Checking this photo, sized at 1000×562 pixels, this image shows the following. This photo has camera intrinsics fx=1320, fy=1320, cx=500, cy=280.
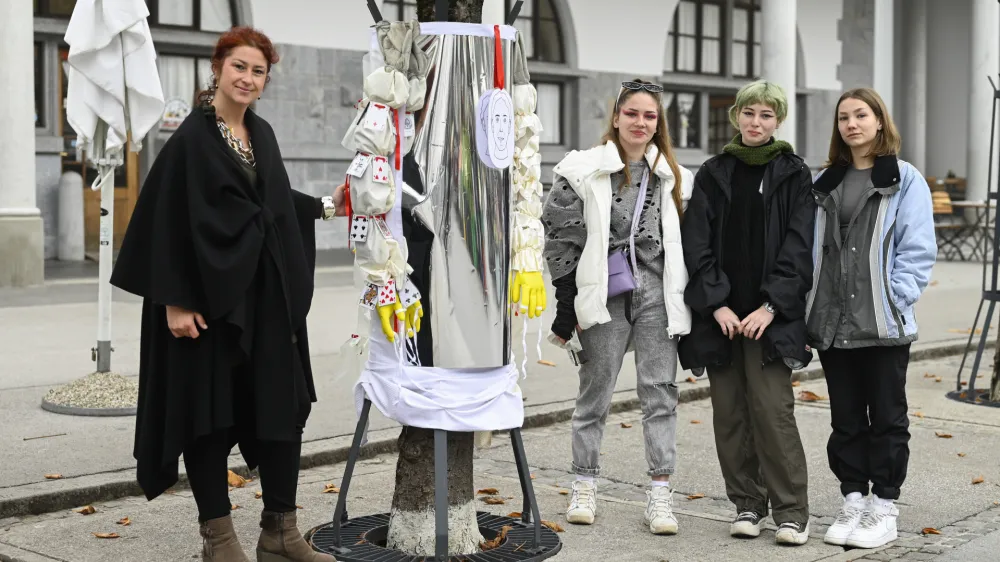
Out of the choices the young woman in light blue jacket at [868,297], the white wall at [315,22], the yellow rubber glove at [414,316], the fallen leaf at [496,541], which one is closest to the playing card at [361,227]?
the yellow rubber glove at [414,316]

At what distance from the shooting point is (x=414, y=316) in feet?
15.3

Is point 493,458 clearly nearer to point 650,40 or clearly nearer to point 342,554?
point 342,554

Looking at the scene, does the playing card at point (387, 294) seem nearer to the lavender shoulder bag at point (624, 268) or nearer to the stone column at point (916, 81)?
the lavender shoulder bag at point (624, 268)

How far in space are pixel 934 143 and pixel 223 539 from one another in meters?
25.9

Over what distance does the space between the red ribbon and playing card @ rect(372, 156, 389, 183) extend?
0.50 metres

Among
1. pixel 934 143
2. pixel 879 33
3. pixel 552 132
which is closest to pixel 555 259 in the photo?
pixel 552 132

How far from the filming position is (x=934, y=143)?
92.0 ft

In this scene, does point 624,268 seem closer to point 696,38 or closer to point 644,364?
point 644,364

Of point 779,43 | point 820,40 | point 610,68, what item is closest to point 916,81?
point 820,40

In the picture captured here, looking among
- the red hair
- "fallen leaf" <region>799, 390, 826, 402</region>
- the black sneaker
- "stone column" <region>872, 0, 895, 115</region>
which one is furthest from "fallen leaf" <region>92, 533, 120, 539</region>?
"stone column" <region>872, 0, 895, 115</region>

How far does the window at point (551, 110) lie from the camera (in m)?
21.2

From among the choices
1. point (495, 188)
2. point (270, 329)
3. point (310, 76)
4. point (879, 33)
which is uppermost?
point (879, 33)

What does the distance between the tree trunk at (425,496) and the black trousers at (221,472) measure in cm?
44

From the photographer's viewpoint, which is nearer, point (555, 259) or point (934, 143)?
point (555, 259)
